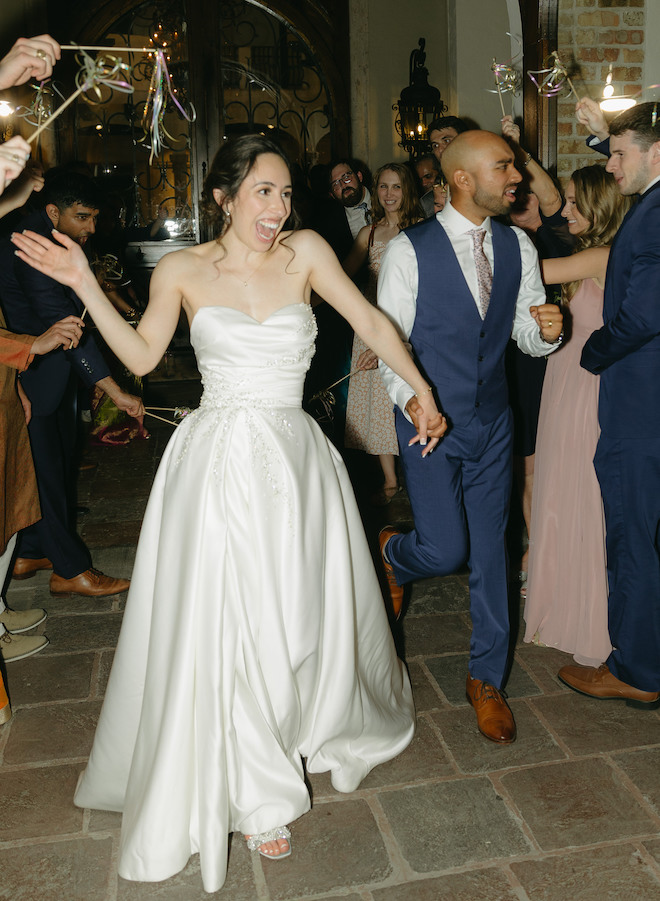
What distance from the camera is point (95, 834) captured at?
2412mm

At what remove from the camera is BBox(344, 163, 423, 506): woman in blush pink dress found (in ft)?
16.1

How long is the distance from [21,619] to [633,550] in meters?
2.57

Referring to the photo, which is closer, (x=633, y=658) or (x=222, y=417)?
(x=222, y=417)

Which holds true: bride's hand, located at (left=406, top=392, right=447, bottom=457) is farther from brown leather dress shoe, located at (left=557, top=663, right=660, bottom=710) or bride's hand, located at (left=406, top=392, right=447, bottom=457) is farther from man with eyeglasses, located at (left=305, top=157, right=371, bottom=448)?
man with eyeglasses, located at (left=305, top=157, right=371, bottom=448)

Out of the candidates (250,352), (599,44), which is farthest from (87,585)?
(599,44)

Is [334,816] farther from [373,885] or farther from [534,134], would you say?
[534,134]

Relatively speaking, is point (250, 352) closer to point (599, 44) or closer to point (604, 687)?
point (604, 687)

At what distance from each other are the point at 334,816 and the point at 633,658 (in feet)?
3.95

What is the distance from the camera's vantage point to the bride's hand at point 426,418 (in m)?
2.59

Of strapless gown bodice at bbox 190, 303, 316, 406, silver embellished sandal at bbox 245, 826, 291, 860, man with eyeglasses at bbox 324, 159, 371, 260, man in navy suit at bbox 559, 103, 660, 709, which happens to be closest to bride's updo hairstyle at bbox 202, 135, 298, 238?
strapless gown bodice at bbox 190, 303, 316, 406

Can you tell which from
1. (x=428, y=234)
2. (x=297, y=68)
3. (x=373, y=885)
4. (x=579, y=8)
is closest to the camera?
(x=373, y=885)

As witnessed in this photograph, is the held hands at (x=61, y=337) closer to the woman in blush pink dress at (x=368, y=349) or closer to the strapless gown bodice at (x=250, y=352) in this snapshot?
the strapless gown bodice at (x=250, y=352)

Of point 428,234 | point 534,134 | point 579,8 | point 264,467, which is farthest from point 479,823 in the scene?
point 579,8

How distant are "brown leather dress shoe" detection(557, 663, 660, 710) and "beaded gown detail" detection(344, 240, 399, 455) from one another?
2.26 m
